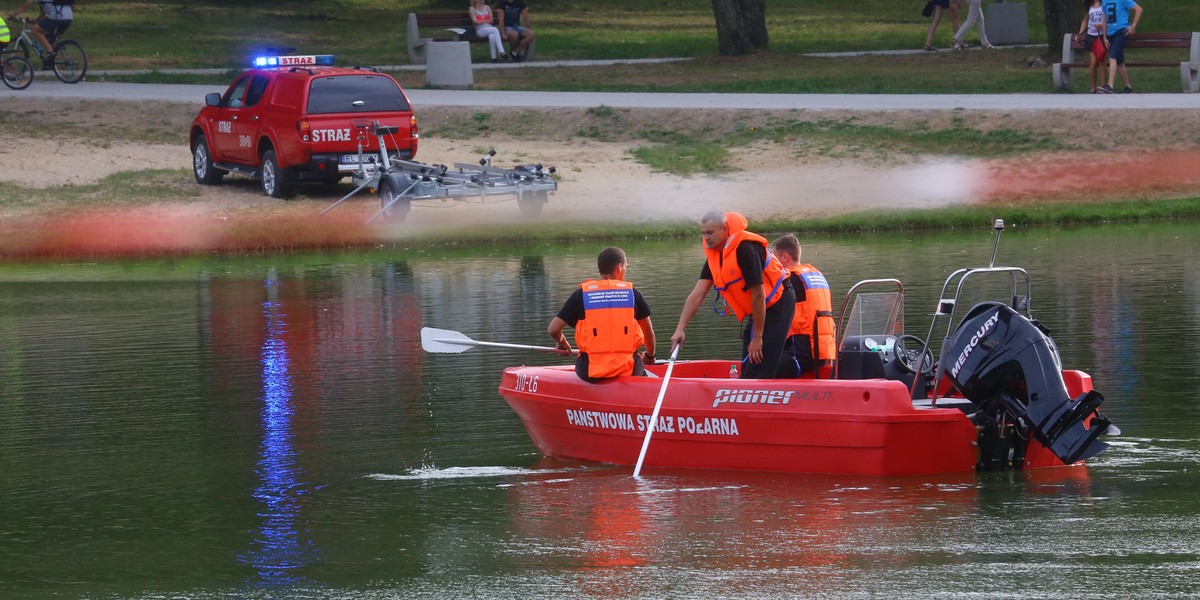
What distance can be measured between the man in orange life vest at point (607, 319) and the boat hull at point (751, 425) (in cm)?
13

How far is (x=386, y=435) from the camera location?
39.5ft

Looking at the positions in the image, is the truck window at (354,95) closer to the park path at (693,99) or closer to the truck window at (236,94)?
the truck window at (236,94)

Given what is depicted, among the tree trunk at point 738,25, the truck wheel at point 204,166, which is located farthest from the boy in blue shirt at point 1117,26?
the truck wheel at point 204,166

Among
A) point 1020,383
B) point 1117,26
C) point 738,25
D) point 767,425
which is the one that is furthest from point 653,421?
point 738,25

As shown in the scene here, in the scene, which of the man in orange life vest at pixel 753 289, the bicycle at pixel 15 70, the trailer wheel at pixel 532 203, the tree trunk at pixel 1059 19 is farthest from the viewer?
the tree trunk at pixel 1059 19

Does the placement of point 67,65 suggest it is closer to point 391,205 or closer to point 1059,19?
point 391,205

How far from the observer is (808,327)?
36.9 feet

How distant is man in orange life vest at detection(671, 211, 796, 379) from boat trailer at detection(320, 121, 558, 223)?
43.7 ft

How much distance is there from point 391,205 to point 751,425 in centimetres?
1464

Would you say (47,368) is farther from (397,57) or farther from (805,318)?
(397,57)

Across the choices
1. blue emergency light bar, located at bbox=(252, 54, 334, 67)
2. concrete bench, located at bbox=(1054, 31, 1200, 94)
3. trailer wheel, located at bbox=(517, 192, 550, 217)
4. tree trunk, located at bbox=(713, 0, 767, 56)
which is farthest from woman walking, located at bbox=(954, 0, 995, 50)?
blue emergency light bar, located at bbox=(252, 54, 334, 67)

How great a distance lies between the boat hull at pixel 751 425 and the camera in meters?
10.2

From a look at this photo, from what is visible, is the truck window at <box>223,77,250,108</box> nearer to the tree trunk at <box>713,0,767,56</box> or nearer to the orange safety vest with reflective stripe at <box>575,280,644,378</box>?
the tree trunk at <box>713,0,767,56</box>

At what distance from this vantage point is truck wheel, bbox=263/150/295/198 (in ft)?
84.6
